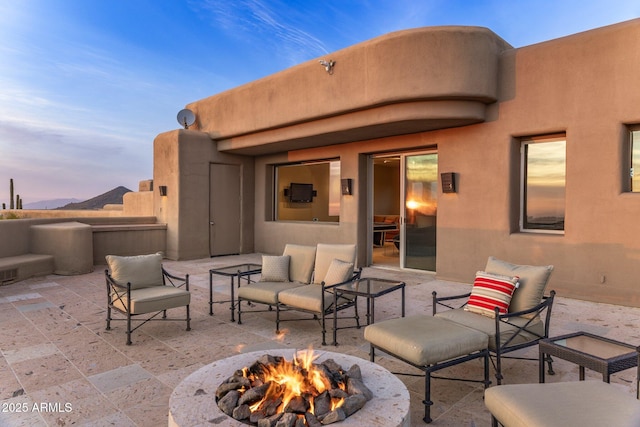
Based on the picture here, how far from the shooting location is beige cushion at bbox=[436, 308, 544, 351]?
3.15m

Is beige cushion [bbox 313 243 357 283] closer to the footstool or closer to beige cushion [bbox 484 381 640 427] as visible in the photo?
the footstool

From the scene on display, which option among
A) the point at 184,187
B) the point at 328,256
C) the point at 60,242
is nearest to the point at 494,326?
the point at 328,256

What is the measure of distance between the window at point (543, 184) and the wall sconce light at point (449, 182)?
1.21 meters

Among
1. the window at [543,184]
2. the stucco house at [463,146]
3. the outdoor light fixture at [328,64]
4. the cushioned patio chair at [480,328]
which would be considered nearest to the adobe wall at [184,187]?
the stucco house at [463,146]

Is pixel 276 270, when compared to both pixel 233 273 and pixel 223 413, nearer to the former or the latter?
pixel 233 273

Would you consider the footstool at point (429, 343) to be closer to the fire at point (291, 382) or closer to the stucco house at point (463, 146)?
the fire at point (291, 382)

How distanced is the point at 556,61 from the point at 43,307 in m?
8.83

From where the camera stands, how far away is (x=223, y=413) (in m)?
1.91

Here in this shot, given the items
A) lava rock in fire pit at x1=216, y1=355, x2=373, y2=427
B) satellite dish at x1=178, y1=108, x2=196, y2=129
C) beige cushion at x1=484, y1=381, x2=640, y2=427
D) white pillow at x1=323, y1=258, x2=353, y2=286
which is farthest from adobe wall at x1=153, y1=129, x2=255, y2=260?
beige cushion at x1=484, y1=381, x2=640, y2=427

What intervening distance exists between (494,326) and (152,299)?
11.6ft

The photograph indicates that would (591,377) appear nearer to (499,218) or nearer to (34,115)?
(499,218)

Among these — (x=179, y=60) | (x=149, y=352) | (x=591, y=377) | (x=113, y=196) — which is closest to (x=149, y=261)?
(x=149, y=352)

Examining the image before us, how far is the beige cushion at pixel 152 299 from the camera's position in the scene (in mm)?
4250

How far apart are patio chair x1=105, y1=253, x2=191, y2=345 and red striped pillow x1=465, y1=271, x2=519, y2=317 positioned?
3234 mm
